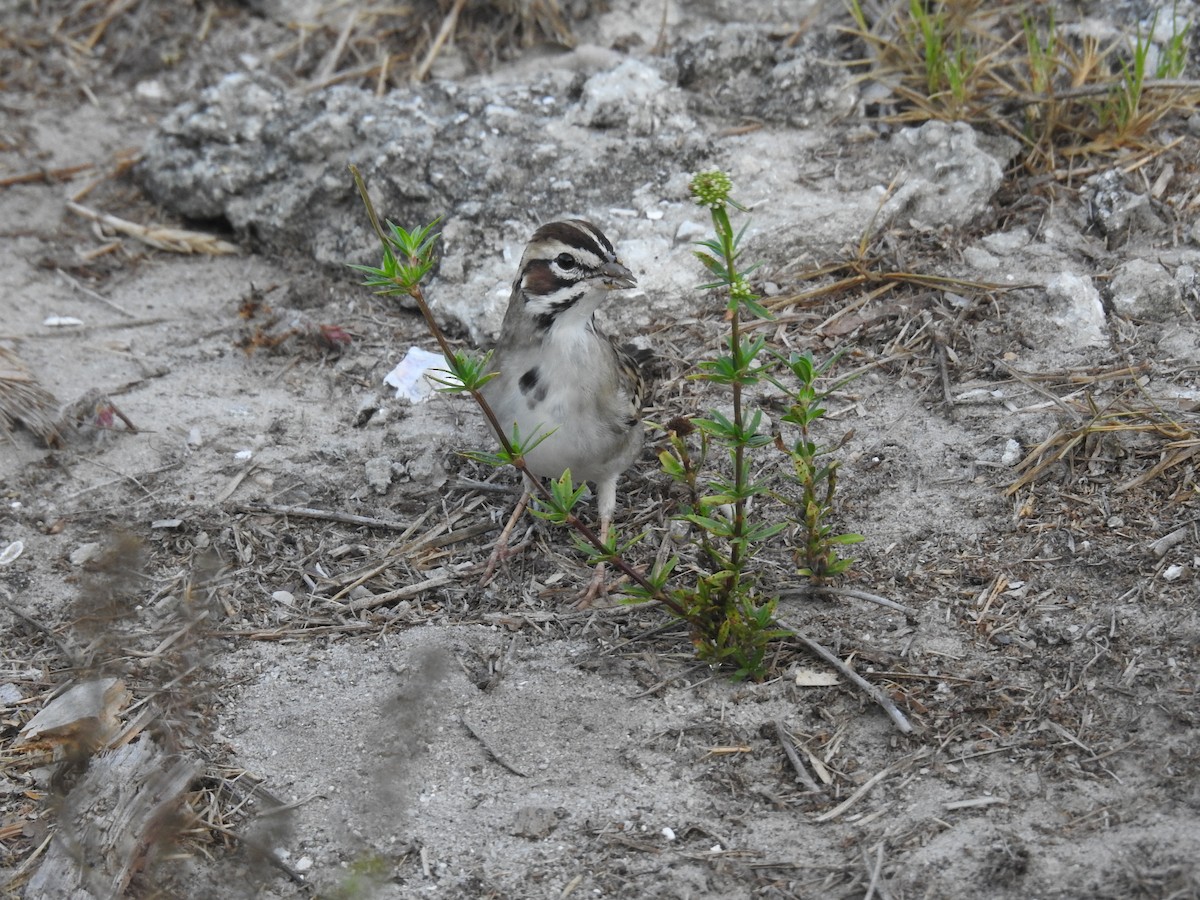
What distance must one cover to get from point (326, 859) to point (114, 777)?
822mm

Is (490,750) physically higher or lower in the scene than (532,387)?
lower

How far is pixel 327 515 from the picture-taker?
5992 mm

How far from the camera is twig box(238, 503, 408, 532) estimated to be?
236 inches

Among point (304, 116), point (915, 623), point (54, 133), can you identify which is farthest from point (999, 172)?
point (54, 133)

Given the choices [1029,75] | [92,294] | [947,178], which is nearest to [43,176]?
[92,294]

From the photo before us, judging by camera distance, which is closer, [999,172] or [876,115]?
[999,172]

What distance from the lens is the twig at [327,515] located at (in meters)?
5.98

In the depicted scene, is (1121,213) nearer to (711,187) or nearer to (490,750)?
(711,187)

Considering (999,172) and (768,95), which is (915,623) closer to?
(999,172)

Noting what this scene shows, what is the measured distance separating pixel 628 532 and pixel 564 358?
2.92 feet

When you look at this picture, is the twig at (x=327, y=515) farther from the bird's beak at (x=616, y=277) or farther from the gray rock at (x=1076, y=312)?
the gray rock at (x=1076, y=312)

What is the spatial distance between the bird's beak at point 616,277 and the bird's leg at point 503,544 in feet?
3.70

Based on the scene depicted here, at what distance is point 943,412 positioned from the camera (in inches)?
233

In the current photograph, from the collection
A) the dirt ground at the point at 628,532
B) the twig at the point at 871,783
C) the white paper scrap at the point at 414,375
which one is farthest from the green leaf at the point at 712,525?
the white paper scrap at the point at 414,375
